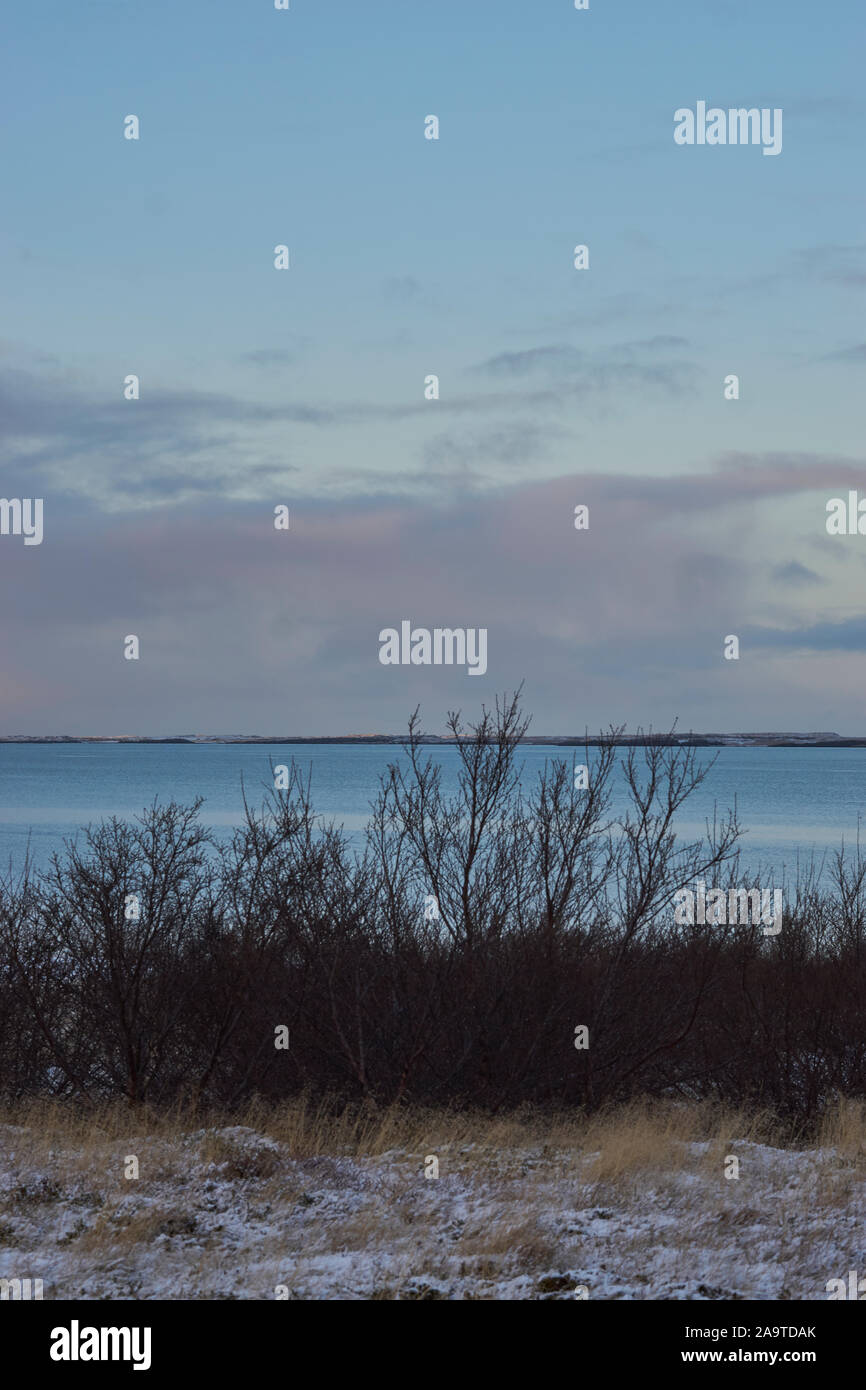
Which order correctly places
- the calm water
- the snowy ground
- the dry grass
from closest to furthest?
the snowy ground → the dry grass → the calm water

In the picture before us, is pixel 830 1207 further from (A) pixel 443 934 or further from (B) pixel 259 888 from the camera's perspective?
(B) pixel 259 888

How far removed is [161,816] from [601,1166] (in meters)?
8.00

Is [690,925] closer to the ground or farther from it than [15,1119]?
A: farther from it

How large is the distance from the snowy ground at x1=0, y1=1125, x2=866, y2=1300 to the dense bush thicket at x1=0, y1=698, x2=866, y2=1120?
443 centimetres

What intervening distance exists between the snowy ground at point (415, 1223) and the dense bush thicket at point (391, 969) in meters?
4.43

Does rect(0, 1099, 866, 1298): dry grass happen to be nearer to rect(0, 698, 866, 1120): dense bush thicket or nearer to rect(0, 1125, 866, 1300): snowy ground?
rect(0, 1125, 866, 1300): snowy ground

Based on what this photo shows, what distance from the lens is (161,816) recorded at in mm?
16641

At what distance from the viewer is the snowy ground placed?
28.4 feet

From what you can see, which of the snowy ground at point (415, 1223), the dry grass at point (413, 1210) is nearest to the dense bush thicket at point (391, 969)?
the dry grass at point (413, 1210)

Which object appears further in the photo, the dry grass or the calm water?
the calm water

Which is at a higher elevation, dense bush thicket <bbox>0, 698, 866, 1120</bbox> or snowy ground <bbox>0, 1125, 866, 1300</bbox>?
dense bush thicket <bbox>0, 698, 866, 1120</bbox>

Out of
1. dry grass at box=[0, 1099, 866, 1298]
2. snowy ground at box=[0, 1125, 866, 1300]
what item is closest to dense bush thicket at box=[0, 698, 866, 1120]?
dry grass at box=[0, 1099, 866, 1298]

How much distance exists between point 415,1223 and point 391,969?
6.99m
